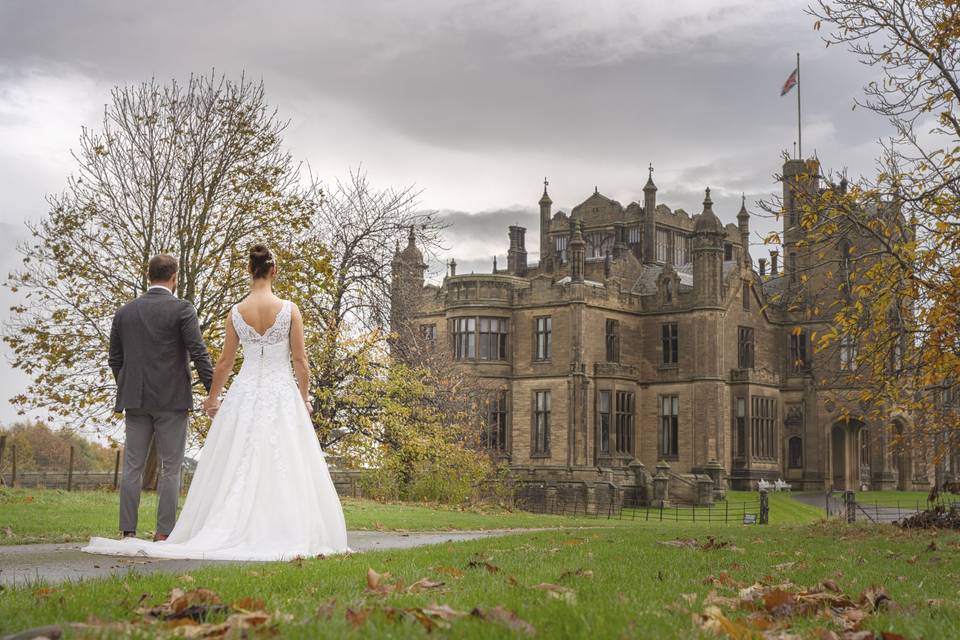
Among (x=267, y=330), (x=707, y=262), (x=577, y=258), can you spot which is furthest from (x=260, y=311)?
(x=707, y=262)

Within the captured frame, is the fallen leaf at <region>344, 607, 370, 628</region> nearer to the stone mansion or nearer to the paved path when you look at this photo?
the paved path

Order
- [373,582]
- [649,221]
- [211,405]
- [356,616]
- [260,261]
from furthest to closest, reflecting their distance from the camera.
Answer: [649,221] < [260,261] < [211,405] < [373,582] < [356,616]

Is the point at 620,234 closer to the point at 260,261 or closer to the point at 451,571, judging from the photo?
the point at 260,261

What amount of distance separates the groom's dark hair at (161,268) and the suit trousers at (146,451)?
1.17 m

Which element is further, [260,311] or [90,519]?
[90,519]

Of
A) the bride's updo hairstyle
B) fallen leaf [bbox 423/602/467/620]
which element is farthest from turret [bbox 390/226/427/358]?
fallen leaf [bbox 423/602/467/620]

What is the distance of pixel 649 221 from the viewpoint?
68875 mm

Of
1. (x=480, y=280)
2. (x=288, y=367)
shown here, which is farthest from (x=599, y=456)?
(x=288, y=367)

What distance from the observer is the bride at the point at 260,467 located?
30.2ft

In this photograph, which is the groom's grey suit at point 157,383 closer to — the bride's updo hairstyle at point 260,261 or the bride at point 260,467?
the bride at point 260,467

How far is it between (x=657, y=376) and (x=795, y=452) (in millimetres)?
8523

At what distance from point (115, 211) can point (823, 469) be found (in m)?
39.4

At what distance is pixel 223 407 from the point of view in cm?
998

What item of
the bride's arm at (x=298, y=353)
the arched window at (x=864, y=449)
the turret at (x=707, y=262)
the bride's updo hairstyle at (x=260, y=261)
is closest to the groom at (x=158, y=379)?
the bride's updo hairstyle at (x=260, y=261)
